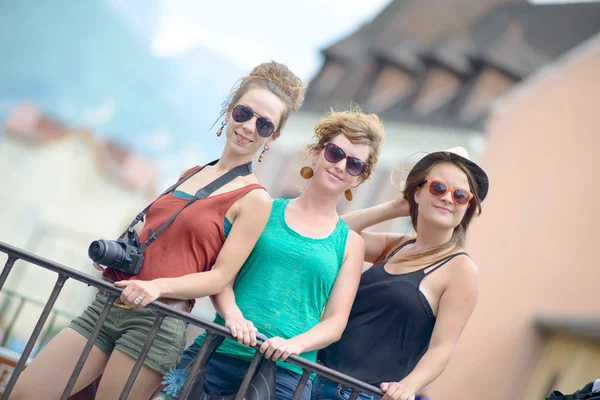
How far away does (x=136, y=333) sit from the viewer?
11.0 ft

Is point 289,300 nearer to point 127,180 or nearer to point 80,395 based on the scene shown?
point 80,395

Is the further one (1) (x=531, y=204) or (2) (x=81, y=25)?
(2) (x=81, y=25)

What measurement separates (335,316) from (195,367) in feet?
1.89

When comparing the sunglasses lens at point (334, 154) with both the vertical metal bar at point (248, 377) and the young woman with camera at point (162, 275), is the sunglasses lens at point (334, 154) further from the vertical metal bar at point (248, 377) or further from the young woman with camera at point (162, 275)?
the vertical metal bar at point (248, 377)

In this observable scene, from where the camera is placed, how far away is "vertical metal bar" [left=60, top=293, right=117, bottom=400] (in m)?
3.17

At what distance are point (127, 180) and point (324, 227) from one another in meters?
47.4

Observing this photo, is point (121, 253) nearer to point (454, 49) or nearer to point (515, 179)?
point (515, 179)

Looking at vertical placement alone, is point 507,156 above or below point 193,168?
above

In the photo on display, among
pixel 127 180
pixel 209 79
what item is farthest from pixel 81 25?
pixel 127 180

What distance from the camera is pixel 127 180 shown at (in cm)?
4984

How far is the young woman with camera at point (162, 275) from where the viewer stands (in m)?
3.32

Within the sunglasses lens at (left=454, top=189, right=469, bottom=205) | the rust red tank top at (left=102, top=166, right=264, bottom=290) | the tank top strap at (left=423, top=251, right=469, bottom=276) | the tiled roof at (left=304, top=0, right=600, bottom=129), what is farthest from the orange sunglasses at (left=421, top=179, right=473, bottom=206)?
the tiled roof at (left=304, top=0, right=600, bottom=129)

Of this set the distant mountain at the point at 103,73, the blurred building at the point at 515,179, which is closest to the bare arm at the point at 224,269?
the blurred building at the point at 515,179

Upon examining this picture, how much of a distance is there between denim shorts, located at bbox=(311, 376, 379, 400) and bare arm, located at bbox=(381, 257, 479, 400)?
0.70 ft
